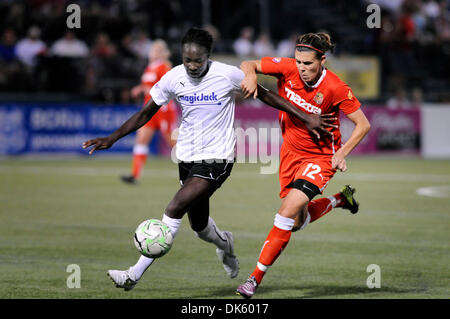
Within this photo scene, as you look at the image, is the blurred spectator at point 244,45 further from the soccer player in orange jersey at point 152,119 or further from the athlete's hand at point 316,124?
the athlete's hand at point 316,124

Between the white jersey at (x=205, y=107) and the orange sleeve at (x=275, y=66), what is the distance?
580mm

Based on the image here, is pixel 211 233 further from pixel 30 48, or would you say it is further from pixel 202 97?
pixel 30 48

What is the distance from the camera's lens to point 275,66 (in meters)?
8.42

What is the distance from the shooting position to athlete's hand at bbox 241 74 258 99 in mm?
7621

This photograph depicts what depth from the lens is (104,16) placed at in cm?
2436

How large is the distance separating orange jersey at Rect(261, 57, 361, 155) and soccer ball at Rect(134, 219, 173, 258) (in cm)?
176

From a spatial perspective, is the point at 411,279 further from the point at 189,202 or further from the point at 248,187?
the point at 248,187

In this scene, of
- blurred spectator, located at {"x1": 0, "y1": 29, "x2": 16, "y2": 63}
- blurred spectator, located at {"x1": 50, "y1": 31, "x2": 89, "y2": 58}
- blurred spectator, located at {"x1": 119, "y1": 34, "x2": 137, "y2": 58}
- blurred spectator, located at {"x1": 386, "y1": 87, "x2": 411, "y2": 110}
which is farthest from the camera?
blurred spectator, located at {"x1": 386, "y1": 87, "x2": 411, "y2": 110}

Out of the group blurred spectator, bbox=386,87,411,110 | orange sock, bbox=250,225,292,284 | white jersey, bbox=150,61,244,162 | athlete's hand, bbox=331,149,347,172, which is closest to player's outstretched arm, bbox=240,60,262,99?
white jersey, bbox=150,61,244,162

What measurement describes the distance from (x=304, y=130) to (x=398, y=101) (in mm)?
18628

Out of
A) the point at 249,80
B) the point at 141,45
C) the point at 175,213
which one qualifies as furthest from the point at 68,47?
the point at 175,213

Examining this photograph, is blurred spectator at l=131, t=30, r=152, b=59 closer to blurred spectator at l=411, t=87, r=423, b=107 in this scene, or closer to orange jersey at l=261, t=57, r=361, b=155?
blurred spectator at l=411, t=87, r=423, b=107

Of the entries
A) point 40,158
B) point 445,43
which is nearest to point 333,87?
point 40,158

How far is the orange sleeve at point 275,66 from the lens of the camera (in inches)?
330
